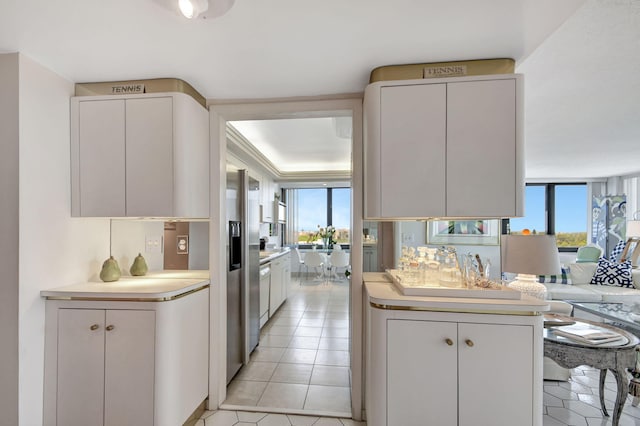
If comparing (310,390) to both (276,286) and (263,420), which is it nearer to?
(263,420)

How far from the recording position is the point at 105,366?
5.70 ft

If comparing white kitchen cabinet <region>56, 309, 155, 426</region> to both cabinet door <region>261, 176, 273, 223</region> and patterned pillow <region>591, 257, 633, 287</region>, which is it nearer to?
cabinet door <region>261, 176, 273, 223</region>

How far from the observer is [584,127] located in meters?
3.34

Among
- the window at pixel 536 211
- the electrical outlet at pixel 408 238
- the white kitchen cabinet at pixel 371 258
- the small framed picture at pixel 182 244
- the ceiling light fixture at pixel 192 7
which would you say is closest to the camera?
the ceiling light fixture at pixel 192 7

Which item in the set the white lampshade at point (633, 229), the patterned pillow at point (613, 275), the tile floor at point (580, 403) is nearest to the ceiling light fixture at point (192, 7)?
the tile floor at point (580, 403)

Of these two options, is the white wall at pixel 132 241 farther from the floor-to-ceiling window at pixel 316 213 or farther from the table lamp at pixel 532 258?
the floor-to-ceiling window at pixel 316 213

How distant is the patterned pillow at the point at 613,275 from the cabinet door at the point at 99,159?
626cm

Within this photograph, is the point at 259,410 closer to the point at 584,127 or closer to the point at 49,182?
the point at 49,182

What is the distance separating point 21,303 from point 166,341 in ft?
2.61

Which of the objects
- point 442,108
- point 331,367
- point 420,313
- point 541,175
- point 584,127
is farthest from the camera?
point 541,175

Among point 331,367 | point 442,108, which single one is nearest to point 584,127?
point 442,108

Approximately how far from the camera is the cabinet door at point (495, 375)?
149cm

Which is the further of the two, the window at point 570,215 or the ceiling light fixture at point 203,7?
the window at point 570,215

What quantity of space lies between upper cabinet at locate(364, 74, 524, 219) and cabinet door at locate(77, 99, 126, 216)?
1.62 metres
